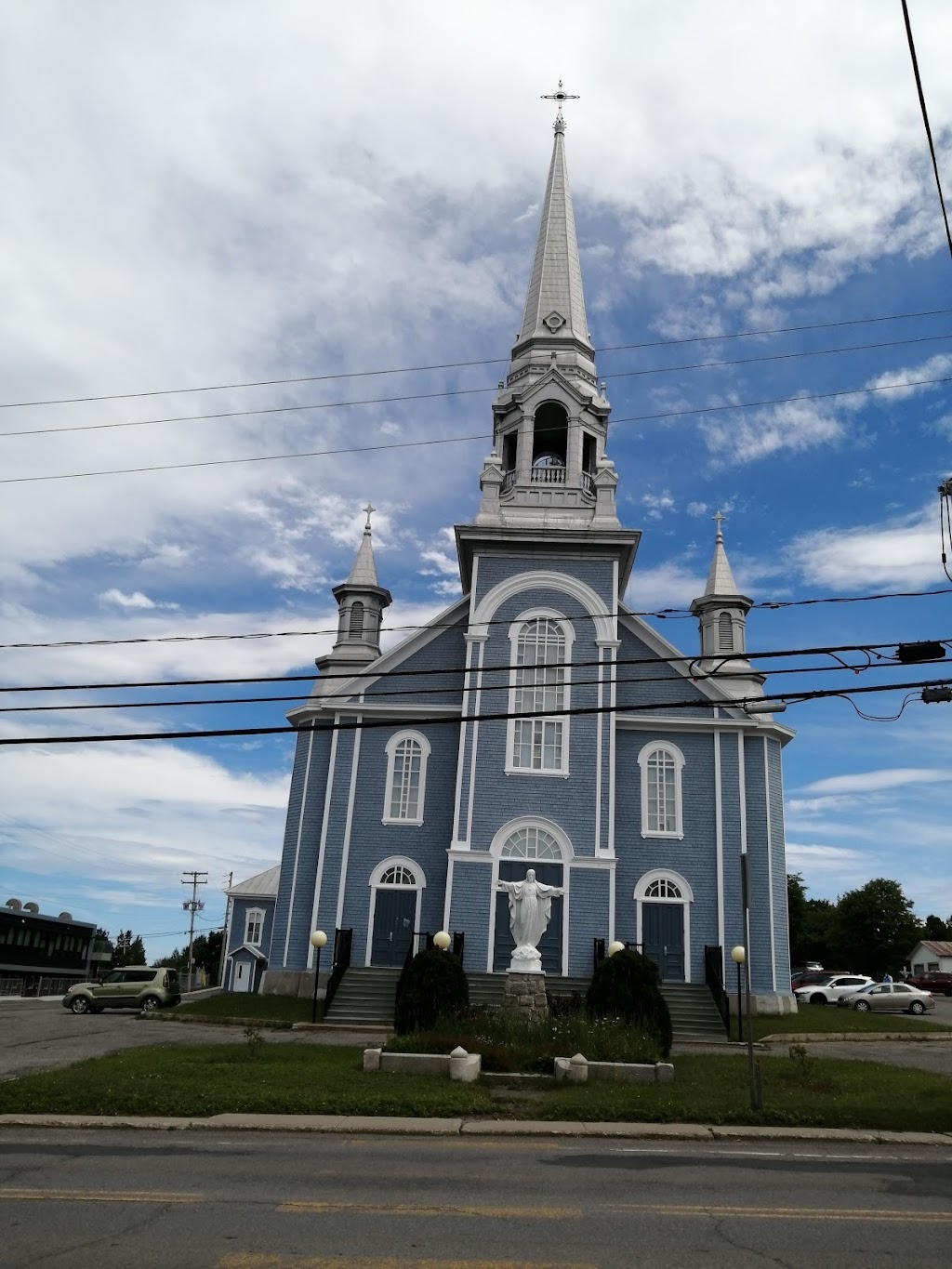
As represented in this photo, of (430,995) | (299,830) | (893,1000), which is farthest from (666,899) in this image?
(893,1000)

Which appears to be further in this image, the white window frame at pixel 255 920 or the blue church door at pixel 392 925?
the white window frame at pixel 255 920

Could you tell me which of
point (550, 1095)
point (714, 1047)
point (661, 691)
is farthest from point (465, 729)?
point (550, 1095)

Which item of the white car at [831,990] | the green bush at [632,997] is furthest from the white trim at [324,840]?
the white car at [831,990]

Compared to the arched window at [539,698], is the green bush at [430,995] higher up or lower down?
lower down

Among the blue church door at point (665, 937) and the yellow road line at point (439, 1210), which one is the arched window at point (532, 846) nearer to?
the blue church door at point (665, 937)

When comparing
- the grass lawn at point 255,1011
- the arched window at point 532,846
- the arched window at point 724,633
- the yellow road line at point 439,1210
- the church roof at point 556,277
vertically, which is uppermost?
the church roof at point 556,277

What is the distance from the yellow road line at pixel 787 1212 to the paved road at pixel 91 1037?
10.4 meters

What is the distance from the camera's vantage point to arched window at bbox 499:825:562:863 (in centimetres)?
2797

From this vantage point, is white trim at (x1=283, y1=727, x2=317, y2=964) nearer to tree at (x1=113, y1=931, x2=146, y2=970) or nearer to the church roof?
the church roof

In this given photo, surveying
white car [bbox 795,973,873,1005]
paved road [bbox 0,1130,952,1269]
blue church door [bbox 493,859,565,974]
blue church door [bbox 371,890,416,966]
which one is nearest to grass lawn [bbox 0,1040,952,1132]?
paved road [bbox 0,1130,952,1269]

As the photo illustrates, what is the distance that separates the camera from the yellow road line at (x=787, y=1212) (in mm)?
7844

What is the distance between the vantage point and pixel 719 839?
28.9 meters

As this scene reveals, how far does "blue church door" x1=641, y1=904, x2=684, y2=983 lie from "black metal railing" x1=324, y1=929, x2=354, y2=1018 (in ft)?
25.5

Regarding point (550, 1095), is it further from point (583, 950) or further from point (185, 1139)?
point (583, 950)
